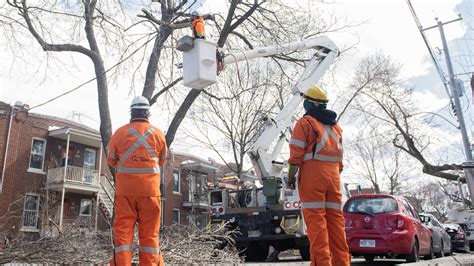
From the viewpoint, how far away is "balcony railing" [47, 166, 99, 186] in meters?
22.6

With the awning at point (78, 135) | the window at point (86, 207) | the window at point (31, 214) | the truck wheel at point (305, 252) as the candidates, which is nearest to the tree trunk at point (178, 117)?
the truck wheel at point (305, 252)

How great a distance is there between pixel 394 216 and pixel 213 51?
485 centimetres

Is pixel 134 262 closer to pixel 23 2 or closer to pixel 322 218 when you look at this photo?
pixel 322 218

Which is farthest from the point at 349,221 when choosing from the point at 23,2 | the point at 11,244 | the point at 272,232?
the point at 23,2

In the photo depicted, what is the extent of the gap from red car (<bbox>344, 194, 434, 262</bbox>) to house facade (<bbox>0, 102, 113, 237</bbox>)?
14.5 metres

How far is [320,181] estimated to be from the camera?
14.8 ft

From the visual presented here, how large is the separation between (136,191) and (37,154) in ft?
69.6

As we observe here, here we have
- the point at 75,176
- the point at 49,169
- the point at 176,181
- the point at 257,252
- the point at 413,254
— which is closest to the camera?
the point at 413,254

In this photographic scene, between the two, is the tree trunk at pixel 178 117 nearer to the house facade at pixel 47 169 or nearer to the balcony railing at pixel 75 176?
the house facade at pixel 47 169

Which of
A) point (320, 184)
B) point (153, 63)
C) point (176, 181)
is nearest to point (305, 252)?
point (153, 63)

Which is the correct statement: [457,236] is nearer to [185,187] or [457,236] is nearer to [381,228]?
[381,228]

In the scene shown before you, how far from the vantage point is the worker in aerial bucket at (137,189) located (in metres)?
4.40

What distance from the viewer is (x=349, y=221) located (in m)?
8.42

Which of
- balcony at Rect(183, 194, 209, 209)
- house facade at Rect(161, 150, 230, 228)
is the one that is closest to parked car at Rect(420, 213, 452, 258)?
house facade at Rect(161, 150, 230, 228)
